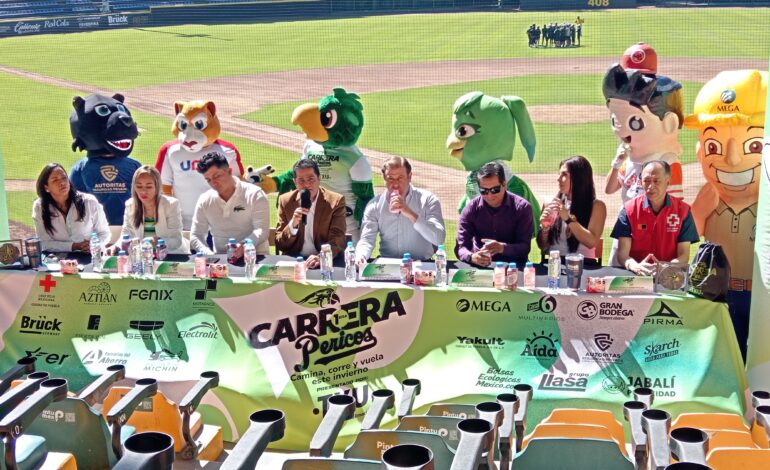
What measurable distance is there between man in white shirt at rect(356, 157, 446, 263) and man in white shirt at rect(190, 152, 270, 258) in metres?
0.69

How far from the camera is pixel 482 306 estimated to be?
479 centimetres

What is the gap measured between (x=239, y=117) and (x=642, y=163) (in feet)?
46.1

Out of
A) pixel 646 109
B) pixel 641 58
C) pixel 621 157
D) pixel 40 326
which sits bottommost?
pixel 40 326

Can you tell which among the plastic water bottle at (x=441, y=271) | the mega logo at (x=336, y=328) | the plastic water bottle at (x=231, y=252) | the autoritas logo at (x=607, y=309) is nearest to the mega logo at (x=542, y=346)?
the autoritas logo at (x=607, y=309)

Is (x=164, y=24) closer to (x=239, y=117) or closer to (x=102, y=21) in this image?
(x=102, y=21)

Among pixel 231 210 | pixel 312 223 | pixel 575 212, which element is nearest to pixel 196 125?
pixel 231 210

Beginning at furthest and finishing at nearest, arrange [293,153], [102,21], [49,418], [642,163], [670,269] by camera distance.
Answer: [102,21] < [293,153] < [642,163] < [670,269] < [49,418]

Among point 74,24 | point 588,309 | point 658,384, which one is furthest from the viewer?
point 74,24

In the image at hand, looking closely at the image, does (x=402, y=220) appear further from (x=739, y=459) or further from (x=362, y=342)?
(x=739, y=459)

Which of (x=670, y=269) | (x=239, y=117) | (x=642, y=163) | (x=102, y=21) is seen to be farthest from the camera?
(x=102, y=21)

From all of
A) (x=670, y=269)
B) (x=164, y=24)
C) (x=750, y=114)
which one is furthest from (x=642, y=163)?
(x=164, y=24)

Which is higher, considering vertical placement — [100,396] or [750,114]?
[750,114]

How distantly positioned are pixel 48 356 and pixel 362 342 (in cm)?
191

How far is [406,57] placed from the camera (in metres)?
24.6
